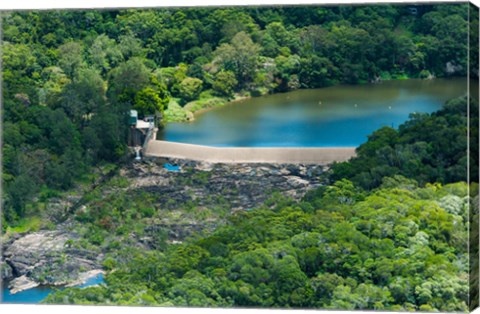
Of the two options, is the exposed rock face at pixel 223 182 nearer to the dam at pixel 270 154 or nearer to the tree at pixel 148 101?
the dam at pixel 270 154

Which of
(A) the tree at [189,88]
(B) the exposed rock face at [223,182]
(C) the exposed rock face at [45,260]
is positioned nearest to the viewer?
(B) the exposed rock face at [223,182]

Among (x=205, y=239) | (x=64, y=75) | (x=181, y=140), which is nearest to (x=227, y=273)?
(x=205, y=239)

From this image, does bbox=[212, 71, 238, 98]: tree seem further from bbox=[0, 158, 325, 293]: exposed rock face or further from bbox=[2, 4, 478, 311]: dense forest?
bbox=[0, 158, 325, 293]: exposed rock face

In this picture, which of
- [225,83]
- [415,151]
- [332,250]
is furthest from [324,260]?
[225,83]

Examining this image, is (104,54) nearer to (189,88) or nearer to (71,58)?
(71,58)

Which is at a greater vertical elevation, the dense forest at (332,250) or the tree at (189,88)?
the tree at (189,88)

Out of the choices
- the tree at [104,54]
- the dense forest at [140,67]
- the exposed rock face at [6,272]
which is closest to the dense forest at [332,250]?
the exposed rock face at [6,272]
